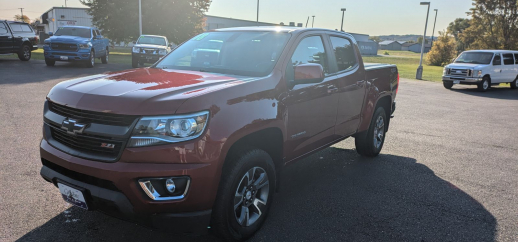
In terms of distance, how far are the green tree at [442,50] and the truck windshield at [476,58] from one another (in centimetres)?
2726

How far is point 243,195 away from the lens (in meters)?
3.10

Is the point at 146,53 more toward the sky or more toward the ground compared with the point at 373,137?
more toward the sky

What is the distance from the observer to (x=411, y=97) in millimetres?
14070

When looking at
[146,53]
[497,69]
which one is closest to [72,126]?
[146,53]

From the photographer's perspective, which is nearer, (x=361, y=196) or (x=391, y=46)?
(x=361, y=196)

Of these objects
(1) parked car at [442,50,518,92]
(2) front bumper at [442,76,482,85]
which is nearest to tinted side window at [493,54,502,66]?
(1) parked car at [442,50,518,92]

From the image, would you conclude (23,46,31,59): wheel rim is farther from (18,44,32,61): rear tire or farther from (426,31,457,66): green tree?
(426,31,457,66): green tree

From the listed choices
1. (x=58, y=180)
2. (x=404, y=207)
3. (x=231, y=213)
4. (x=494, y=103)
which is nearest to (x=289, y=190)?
(x=404, y=207)

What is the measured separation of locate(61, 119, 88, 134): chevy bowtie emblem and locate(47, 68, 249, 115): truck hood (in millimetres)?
120

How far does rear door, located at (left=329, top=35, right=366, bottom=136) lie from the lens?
4492mm

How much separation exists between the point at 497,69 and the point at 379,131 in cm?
1592

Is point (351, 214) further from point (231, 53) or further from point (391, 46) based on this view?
point (391, 46)

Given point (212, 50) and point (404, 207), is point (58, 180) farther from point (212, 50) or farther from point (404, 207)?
point (404, 207)

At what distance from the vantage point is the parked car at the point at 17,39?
18.2 meters
